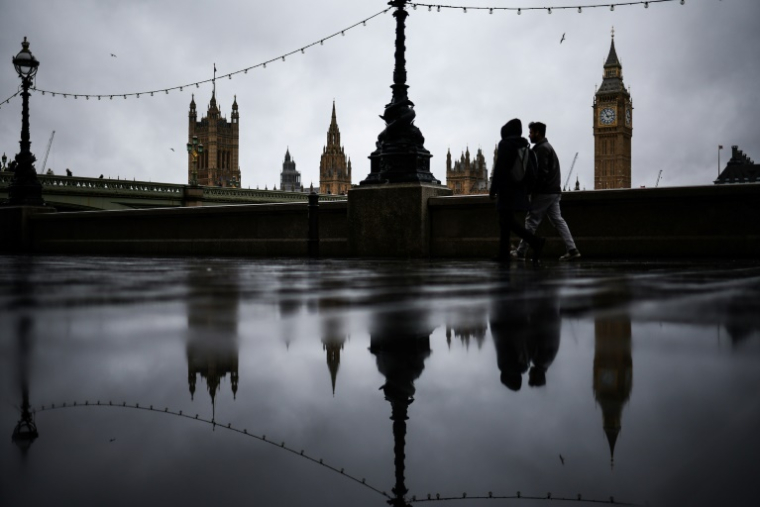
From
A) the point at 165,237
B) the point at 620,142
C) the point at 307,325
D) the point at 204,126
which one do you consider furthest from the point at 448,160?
the point at 307,325

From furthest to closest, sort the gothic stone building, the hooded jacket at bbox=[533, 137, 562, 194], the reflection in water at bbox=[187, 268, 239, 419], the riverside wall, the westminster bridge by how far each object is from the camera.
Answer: the gothic stone building < the westminster bridge < the riverside wall < the hooded jacket at bbox=[533, 137, 562, 194] < the reflection in water at bbox=[187, 268, 239, 419]

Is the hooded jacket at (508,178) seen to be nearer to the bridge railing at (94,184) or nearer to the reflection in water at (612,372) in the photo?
the reflection in water at (612,372)

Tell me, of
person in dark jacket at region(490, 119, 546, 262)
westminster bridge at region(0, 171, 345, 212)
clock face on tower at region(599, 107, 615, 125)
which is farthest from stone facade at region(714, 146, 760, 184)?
person in dark jacket at region(490, 119, 546, 262)

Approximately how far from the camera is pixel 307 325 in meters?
3.23

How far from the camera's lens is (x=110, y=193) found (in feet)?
227

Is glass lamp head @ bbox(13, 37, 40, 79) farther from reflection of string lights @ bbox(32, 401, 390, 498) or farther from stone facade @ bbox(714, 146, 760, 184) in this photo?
stone facade @ bbox(714, 146, 760, 184)

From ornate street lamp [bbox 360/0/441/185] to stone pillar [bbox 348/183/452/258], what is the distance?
Answer: 195mm

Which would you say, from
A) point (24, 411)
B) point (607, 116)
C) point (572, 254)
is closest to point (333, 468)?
point (24, 411)

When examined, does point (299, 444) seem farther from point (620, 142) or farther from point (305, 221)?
point (620, 142)

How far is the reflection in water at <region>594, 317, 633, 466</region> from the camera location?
4.95ft

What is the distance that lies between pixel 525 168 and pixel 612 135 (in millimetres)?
183183

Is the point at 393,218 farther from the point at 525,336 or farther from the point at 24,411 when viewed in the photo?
the point at 24,411

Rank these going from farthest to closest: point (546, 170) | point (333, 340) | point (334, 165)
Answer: point (334, 165) < point (546, 170) < point (333, 340)

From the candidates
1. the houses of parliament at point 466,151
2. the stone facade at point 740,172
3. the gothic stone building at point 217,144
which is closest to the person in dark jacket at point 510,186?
the stone facade at point 740,172
